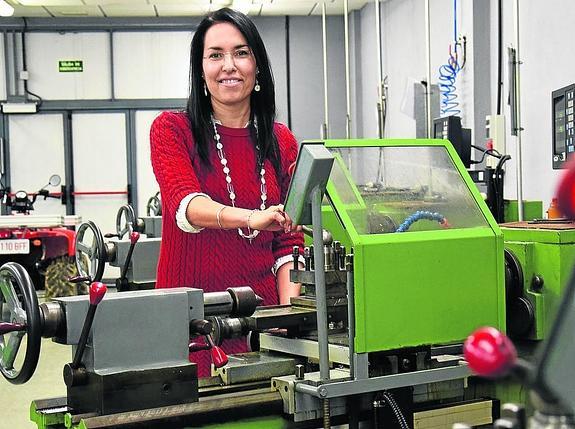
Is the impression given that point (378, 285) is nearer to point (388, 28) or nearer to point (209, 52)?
point (209, 52)

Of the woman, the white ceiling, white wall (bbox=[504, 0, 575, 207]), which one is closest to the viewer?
the woman

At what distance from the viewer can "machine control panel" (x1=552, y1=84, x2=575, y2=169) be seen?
8.25ft

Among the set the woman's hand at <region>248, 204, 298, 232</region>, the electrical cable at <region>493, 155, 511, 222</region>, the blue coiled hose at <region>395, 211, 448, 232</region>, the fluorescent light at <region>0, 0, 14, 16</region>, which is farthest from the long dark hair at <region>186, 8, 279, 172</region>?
the fluorescent light at <region>0, 0, 14, 16</region>

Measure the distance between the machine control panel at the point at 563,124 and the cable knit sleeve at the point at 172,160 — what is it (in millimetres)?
1344

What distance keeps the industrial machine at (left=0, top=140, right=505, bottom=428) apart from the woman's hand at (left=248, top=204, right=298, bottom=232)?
57mm

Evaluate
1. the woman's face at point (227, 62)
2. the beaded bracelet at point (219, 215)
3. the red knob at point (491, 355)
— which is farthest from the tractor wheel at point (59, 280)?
the red knob at point (491, 355)

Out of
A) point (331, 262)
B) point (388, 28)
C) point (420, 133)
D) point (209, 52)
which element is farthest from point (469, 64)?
point (331, 262)

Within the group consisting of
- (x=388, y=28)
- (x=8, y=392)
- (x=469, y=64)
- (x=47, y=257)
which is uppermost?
(x=388, y=28)

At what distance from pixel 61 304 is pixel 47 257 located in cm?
568

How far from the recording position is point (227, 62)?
1.68 m

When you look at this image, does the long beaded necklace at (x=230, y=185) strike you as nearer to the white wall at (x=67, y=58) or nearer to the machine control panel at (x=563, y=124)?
the machine control panel at (x=563, y=124)

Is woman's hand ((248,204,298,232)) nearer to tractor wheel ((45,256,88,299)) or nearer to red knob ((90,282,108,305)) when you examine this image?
red knob ((90,282,108,305))

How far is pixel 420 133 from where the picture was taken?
5.45 m

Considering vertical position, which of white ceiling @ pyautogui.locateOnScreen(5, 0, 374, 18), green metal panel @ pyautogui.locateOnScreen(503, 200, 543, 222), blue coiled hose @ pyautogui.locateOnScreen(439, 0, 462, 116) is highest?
white ceiling @ pyautogui.locateOnScreen(5, 0, 374, 18)
